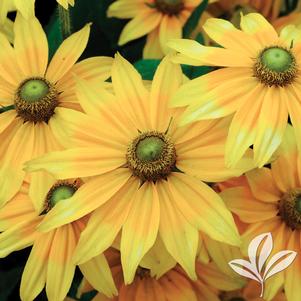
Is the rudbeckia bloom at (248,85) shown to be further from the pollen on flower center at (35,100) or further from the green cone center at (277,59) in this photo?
the pollen on flower center at (35,100)

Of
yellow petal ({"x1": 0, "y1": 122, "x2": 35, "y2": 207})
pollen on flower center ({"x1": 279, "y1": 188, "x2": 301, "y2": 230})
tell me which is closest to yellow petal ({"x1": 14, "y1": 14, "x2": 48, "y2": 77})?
yellow petal ({"x1": 0, "y1": 122, "x2": 35, "y2": 207})

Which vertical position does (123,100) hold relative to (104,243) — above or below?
above

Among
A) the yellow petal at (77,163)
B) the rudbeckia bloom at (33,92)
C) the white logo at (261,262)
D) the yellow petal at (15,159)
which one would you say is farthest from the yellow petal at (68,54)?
the white logo at (261,262)

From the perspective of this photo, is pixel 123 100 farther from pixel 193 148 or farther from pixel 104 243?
pixel 104 243

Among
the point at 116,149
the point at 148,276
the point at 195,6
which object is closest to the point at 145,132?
the point at 116,149

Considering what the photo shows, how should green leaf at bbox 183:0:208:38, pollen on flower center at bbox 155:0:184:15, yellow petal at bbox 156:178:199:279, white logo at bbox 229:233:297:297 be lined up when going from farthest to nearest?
pollen on flower center at bbox 155:0:184:15 < green leaf at bbox 183:0:208:38 < white logo at bbox 229:233:297:297 < yellow petal at bbox 156:178:199:279

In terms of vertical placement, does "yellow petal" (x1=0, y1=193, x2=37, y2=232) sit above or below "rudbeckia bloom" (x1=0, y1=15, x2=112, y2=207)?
below

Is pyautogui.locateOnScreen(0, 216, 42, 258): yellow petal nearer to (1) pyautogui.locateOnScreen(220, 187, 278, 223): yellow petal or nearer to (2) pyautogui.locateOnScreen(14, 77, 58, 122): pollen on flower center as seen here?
(2) pyautogui.locateOnScreen(14, 77, 58, 122): pollen on flower center
